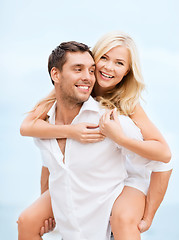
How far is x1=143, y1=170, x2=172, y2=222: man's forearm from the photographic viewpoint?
87.7 inches

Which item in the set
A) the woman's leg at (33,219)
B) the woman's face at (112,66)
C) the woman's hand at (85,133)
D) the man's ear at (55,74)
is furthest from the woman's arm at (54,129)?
the woman's leg at (33,219)

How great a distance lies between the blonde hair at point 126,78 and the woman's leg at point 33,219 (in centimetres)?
82

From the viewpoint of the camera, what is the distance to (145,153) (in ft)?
6.77

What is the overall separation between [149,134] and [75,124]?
45cm

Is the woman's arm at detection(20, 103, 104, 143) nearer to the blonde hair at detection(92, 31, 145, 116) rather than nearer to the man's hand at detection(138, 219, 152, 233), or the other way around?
the blonde hair at detection(92, 31, 145, 116)

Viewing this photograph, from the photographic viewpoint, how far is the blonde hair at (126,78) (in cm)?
234

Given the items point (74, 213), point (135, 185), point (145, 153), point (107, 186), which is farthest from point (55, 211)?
point (145, 153)

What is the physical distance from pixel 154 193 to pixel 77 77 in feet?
2.79

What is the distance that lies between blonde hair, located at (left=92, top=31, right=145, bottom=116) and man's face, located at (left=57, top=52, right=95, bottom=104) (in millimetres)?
159

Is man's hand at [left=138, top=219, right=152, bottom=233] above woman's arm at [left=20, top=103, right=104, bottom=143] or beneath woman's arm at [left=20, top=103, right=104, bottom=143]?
beneath

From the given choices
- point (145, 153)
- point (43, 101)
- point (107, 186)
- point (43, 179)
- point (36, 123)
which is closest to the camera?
point (145, 153)

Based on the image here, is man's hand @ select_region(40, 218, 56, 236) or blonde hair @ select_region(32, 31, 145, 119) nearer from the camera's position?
blonde hair @ select_region(32, 31, 145, 119)

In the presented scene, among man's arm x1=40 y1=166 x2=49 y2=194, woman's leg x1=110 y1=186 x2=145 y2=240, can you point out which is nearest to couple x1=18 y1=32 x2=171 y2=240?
woman's leg x1=110 y1=186 x2=145 y2=240

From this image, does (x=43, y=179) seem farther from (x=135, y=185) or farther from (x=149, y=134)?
(x=149, y=134)
